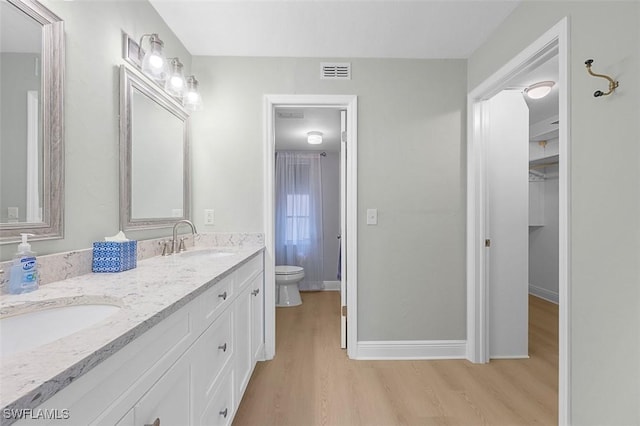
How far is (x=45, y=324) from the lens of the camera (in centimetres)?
77

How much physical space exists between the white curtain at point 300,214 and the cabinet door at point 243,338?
2505 millimetres

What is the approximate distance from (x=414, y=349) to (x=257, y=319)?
1.27 metres

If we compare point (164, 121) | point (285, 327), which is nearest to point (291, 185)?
point (285, 327)

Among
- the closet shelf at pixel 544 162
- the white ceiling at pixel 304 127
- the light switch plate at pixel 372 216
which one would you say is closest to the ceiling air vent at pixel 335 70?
the white ceiling at pixel 304 127

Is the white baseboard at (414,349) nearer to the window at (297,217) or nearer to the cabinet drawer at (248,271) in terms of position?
the cabinet drawer at (248,271)

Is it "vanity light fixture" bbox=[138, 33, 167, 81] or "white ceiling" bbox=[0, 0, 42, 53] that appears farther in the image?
"vanity light fixture" bbox=[138, 33, 167, 81]

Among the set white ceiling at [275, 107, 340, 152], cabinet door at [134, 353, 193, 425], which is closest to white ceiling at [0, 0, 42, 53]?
cabinet door at [134, 353, 193, 425]

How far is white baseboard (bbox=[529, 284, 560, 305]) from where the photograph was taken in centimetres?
353

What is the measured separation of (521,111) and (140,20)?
2.74 m

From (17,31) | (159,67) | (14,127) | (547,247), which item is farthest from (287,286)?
(547,247)

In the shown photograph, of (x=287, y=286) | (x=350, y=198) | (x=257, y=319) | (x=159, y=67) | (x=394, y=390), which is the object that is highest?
(x=159, y=67)

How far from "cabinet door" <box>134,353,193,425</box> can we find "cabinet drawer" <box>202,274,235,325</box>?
0.19 metres

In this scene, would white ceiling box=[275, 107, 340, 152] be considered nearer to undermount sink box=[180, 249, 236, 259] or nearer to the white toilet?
undermount sink box=[180, 249, 236, 259]
